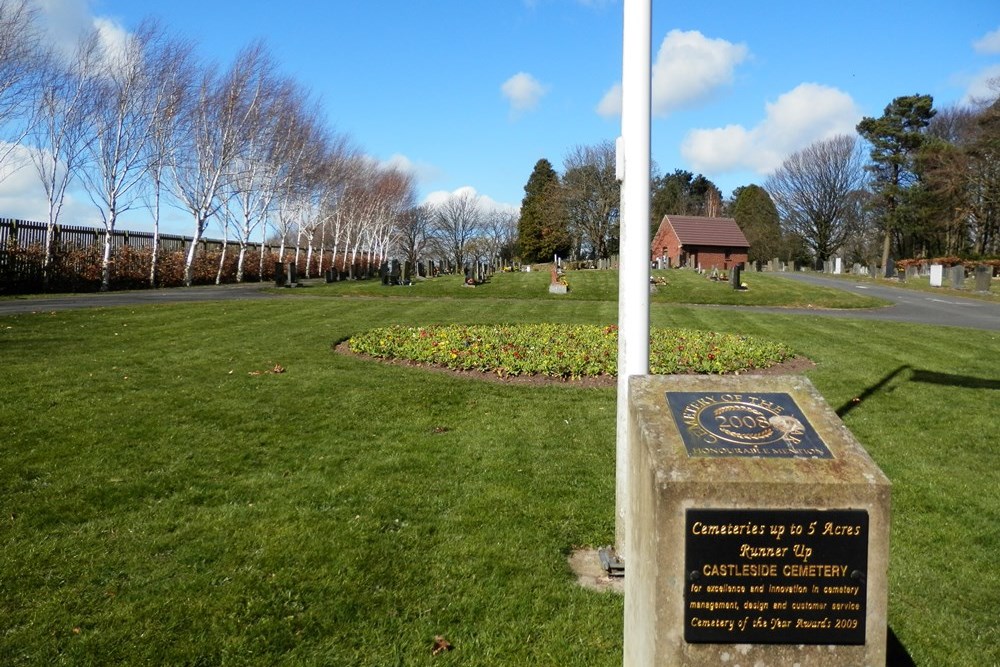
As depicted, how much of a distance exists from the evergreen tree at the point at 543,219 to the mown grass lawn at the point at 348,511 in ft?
203

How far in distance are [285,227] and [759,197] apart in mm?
67017

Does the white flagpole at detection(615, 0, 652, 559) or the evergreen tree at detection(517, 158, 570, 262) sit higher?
the evergreen tree at detection(517, 158, 570, 262)

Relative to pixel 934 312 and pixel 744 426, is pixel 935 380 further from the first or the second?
pixel 934 312

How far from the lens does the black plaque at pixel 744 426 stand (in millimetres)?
2852

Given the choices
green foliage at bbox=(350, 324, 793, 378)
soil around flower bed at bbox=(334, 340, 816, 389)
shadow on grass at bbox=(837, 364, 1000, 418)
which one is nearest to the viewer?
shadow on grass at bbox=(837, 364, 1000, 418)

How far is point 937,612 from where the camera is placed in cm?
379

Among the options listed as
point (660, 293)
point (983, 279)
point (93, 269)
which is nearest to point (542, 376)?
point (660, 293)

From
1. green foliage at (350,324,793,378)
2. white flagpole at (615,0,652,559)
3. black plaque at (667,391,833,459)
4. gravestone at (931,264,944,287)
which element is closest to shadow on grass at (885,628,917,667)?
black plaque at (667,391,833,459)

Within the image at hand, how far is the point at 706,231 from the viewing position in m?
73.3

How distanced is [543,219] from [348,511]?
7472cm

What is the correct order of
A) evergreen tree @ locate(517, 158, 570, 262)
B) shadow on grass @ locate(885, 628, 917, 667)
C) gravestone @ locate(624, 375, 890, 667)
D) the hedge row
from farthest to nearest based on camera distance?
evergreen tree @ locate(517, 158, 570, 262), the hedge row, shadow on grass @ locate(885, 628, 917, 667), gravestone @ locate(624, 375, 890, 667)

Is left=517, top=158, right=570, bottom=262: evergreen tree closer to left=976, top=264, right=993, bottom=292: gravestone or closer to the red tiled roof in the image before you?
the red tiled roof

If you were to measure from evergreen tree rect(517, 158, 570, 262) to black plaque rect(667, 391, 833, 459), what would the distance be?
67.6m

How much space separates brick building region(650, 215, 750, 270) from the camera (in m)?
71.5
